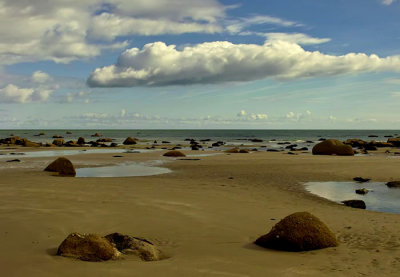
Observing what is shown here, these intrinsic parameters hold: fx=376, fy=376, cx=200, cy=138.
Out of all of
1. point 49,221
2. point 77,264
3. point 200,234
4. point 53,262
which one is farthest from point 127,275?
point 49,221

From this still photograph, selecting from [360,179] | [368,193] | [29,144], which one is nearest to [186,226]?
[368,193]

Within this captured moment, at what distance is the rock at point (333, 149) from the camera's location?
37.6 metres

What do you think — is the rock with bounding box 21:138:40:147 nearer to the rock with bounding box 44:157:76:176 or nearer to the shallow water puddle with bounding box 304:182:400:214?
the rock with bounding box 44:157:76:176

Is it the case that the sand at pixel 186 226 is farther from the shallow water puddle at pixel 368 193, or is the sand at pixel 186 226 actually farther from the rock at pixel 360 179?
the rock at pixel 360 179

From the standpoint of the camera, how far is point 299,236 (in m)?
7.56

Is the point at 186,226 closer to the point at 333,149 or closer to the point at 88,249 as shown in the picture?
the point at 88,249

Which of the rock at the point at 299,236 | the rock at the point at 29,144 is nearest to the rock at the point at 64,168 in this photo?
the rock at the point at 299,236

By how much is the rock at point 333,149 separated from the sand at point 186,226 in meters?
22.9

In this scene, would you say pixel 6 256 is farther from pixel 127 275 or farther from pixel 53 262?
pixel 127 275

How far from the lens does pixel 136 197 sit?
13031 mm

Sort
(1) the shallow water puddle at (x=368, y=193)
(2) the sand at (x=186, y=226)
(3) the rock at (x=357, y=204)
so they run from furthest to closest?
(1) the shallow water puddle at (x=368, y=193) < (3) the rock at (x=357, y=204) < (2) the sand at (x=186, y=226)

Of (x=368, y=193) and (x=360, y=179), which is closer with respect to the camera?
(x=368, y=193)

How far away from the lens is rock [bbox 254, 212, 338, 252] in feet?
24.7

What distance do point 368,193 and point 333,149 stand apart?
24028 millimetres
